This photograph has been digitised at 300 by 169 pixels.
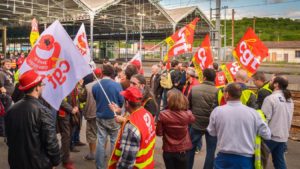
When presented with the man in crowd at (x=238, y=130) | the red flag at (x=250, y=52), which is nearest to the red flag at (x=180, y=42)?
the red flag at (x=250, y=52)

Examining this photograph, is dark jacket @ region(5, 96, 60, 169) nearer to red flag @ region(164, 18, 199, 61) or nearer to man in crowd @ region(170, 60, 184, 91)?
man in crowd @ region(170, 60, 184, 91)

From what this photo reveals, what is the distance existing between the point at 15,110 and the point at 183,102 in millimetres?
1994

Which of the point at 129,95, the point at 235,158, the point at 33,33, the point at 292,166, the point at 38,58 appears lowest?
the point at 292,166

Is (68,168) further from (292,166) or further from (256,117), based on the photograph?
(292,166)

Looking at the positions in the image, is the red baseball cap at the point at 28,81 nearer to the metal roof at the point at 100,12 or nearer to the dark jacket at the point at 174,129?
the dark jacket at the point at 174,129

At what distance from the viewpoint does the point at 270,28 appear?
79.8 metres

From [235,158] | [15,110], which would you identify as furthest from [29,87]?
[235,158]

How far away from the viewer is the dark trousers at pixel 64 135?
6.29 m

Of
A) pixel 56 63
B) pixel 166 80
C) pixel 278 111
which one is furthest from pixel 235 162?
pixel 166 80

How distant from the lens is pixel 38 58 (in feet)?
14.0

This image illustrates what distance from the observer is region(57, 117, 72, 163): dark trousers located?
629 cm

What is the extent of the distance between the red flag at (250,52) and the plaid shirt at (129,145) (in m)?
5.06

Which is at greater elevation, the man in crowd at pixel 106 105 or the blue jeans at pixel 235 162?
the man in crowd at pixel 106 105

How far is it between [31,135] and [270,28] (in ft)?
269
